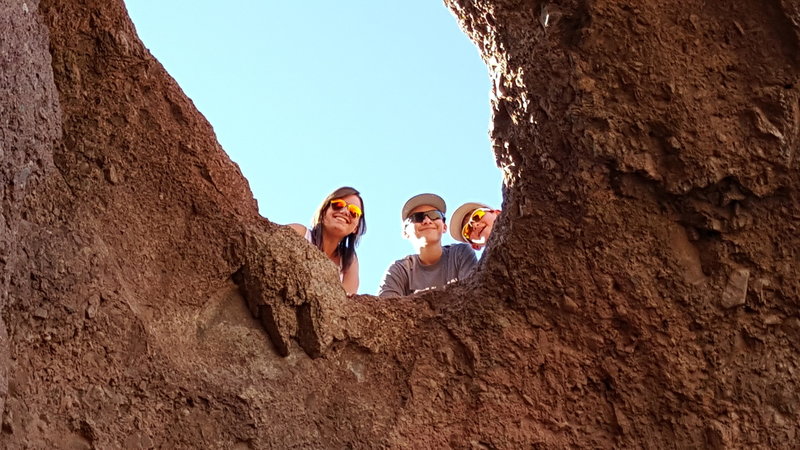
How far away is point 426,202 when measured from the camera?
491 centimetres

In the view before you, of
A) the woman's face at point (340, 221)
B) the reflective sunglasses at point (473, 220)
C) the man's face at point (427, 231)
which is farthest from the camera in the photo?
the reflective sunglasses at point (473, 220)

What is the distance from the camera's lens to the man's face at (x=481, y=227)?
498cm

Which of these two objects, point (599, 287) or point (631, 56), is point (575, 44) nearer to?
point (631, 56)

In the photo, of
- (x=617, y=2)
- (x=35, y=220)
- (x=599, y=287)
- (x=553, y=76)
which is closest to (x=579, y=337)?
(x=599, y=287)

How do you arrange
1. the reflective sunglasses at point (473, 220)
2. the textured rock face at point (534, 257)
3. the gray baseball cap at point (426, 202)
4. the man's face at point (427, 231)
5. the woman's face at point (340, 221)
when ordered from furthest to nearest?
the reflective sunglasses at point (473, 220)
the gray baseball cap at point (426, 202)
the man's face at point (427, 231)
the woman's face at point (340, 221)
the textured rock face at point (534, 257)

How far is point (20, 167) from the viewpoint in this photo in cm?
335

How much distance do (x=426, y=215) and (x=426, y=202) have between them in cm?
12

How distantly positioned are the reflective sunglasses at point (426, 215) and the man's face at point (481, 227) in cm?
22

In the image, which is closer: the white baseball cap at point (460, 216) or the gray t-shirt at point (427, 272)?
the gray t-shirt at point (427, 272)

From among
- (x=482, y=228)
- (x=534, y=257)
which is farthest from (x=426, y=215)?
(x=534, y=257)

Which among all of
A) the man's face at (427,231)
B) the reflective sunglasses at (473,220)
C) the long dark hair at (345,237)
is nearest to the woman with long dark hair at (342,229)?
the long dark hair at (345,237)

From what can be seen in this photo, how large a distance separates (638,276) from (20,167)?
7.17 ft

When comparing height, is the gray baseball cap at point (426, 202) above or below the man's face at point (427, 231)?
above

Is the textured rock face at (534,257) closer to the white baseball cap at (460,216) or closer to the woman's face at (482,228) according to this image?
the woman's face at (482,228)
